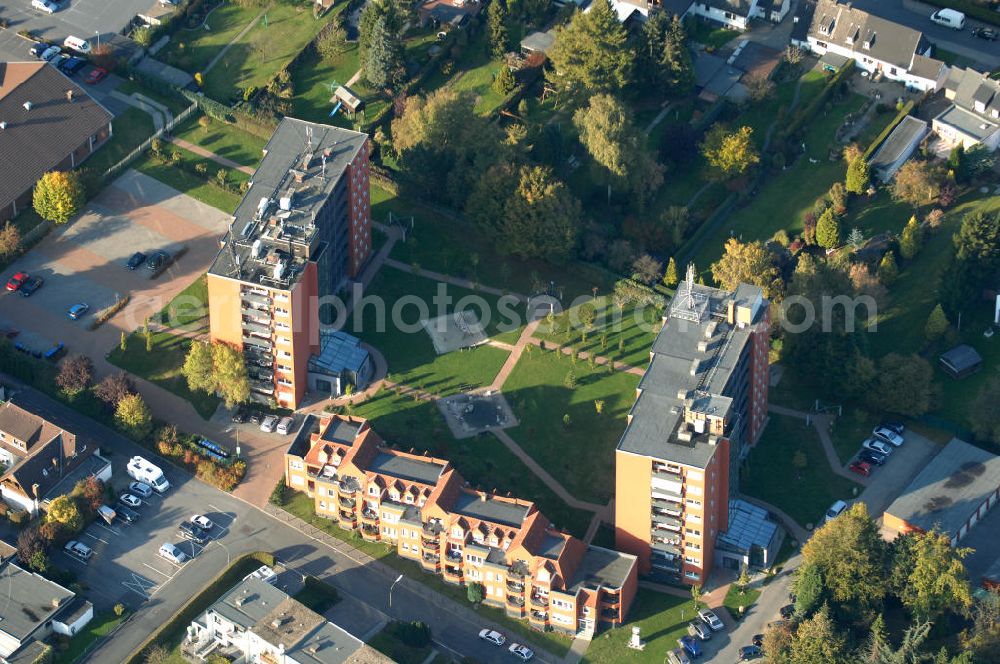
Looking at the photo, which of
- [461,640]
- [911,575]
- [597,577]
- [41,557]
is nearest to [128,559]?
[41,557]

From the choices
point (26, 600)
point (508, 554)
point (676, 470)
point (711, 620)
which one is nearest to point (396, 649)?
point (508, 554)

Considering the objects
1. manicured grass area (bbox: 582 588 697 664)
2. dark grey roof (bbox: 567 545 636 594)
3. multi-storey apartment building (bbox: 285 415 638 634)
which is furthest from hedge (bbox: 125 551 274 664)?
manicured grass area (bbox: 582 588 697 664)

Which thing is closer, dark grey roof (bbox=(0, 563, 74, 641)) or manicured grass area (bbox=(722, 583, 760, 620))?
dark grey roof (bbox=(0, 563, 74, 641))

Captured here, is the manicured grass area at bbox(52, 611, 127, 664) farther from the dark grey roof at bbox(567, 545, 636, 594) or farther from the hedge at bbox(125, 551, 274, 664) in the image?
the dark grey roof at bbox(567, 545, 636, 594)

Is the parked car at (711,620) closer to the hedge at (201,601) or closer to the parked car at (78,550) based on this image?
the hedge at (201,601)

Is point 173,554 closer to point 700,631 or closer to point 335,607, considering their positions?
point 335,607

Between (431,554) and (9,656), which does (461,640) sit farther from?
(9,656)
